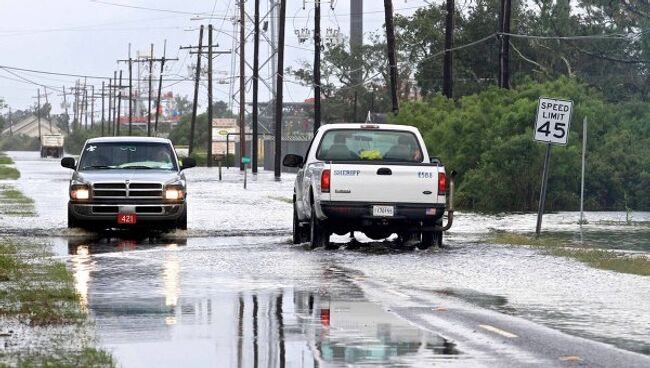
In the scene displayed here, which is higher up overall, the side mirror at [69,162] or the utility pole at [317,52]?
the utility pole at [317,52]

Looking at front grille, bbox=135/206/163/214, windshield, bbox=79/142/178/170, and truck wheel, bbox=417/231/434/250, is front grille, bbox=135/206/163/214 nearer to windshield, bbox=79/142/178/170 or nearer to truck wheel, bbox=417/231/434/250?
windshield, bbox=79/142/178/170

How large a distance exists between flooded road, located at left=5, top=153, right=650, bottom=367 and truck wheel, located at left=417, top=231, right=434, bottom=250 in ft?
1.39

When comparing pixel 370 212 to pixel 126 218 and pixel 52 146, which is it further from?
pixel 52 146

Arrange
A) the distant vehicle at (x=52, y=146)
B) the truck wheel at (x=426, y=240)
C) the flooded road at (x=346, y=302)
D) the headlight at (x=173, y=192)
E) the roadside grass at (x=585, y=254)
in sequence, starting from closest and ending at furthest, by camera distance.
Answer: the flooded road at (x=346, y=302), the roadside grass at (x=585, y=254), the truck wheel at (x=426, y=240), the headlight at (x=173, y=192), the distant vehicle at (x=52, y=146)

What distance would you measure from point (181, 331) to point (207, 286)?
15.1 feet

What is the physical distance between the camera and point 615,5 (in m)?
82.1

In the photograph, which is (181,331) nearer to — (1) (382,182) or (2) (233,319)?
(2) (233,319)

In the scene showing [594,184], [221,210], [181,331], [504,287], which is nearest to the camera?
[181,331]

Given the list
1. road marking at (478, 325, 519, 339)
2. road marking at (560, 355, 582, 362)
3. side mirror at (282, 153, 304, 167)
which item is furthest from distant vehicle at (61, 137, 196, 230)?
road marking at (560, 355, 582, 362)

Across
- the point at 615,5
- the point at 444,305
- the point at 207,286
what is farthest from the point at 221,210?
the point at 615,5

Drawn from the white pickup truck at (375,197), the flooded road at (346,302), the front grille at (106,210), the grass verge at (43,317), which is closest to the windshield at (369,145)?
the white pickup truck at (375,197)

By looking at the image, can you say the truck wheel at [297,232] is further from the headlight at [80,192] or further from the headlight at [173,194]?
the headlight at [80,192]

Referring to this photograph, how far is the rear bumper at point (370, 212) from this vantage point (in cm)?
Answer: 2366

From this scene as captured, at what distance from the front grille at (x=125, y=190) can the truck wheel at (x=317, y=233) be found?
4042 millimetres
